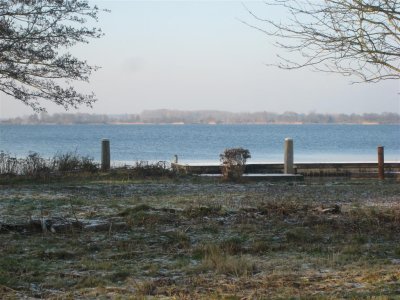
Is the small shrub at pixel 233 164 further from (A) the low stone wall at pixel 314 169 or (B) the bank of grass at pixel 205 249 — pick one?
(B) the bank of grass at pixel 205 249

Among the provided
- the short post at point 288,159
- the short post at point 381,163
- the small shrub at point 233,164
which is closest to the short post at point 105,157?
the small shrub at point 233,164

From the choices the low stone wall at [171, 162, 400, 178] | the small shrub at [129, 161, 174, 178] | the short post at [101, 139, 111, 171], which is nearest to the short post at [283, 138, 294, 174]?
the low stone wall at [171, 162, 400, 178]

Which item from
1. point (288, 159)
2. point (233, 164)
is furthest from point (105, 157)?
point (288, 159)

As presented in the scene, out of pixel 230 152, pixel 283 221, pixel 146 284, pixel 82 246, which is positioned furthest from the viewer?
pixel 230 152

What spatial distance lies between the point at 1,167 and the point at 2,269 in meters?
12.4

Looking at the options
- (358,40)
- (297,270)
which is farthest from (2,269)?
(358,40)

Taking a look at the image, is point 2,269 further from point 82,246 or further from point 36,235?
Answer: point 36,235

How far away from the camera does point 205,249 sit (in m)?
6.98

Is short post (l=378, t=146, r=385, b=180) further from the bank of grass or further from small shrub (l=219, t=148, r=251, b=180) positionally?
the bank of grass

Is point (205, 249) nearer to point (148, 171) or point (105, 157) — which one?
point (148, 171)

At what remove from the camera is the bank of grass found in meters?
5.39

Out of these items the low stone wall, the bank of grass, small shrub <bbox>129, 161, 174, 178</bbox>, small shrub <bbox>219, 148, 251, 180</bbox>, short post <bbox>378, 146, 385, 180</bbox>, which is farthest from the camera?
the low stone wall

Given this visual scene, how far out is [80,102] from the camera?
15.1 meters

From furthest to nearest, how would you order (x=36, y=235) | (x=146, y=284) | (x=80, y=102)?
(x=80, y=102), (x=36, y=235), (x=146, y=284)
